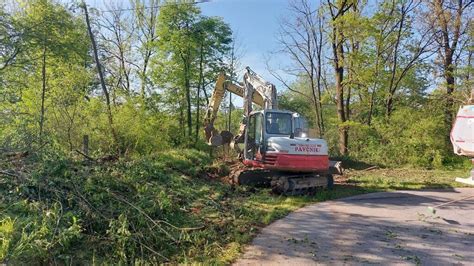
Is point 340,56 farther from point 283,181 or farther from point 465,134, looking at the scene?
point 465,134

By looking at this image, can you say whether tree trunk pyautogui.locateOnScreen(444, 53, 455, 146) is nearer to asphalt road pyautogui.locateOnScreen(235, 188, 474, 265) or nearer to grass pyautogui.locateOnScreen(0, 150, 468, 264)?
asphalt road pyautogui.locateOnScreen(235, 188, 474, 265)

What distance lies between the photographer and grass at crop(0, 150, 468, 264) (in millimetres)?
4349

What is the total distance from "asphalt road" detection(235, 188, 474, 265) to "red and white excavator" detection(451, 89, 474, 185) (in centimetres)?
110

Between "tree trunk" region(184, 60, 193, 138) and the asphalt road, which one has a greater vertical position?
"tree trunk" region(184, 60, 193, 138)

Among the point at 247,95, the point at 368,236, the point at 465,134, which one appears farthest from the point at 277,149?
the point at 465,134

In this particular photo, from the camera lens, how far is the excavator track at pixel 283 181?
30.2 feet

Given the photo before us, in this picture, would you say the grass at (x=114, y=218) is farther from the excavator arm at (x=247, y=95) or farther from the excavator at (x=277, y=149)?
the excavator arm at (x=247, y=95)

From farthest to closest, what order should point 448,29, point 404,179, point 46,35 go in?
point 448,29, point 46,35, point 404,179

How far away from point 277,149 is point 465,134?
399cm

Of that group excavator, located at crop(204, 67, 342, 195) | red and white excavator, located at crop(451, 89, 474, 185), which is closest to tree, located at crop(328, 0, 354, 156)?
excavator, located at crop(204, 67, 342, 195)

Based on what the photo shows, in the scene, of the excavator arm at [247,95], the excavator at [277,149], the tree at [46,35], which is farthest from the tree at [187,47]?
the excavator at [277,149]

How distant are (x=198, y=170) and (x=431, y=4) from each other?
15.8 meters

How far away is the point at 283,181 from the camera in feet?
30.3

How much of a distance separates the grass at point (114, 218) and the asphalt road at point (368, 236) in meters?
0.43
